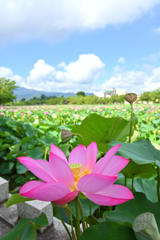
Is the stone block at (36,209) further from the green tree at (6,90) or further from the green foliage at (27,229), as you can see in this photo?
the green tree at (6,90)

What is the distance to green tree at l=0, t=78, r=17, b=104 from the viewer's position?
943 inches

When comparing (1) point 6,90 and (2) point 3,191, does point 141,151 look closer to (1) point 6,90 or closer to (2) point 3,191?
(2) point 3,191

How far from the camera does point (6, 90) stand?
24875mm

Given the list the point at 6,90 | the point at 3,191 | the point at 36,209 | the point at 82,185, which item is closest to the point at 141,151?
the point at 82,185

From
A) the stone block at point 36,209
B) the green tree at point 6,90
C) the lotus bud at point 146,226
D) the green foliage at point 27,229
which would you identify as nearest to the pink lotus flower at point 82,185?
the lotus bud at point 146,226

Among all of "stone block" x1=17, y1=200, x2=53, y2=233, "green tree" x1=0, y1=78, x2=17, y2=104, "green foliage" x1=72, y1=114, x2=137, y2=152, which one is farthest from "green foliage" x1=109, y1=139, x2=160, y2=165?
"green tree" x1=0, y1=78, x2=17, y2=104

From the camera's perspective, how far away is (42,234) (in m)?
0.79

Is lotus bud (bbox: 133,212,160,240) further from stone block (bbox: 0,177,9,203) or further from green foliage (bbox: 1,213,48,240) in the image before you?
stone block (bbox: 0,177,9,203)

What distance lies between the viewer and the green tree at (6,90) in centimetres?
2395

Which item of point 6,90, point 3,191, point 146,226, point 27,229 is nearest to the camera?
point 146,226

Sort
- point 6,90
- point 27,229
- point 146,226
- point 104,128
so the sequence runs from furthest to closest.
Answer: point 6,90 → point 104,128 → point 27,229 → point 146,226

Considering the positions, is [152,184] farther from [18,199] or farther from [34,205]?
[34,205]

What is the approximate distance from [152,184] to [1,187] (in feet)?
2.93

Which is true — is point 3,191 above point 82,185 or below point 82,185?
below
